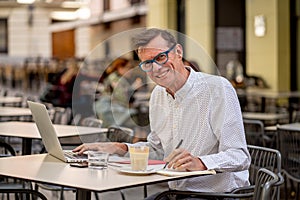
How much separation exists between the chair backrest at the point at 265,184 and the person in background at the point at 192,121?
18 cm

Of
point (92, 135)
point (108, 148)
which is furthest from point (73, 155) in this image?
point (92, 135)

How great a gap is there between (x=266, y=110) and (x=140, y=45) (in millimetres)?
7743

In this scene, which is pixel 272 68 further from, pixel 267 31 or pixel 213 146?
pixel 213 146

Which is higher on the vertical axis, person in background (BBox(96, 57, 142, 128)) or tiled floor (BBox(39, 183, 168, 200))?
person in background (BBox(96, 57, 142, 128))

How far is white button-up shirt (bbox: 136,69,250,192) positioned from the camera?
3.16 metres

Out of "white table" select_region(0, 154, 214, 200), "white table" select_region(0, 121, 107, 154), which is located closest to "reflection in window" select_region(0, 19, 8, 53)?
"white table" select_region(0, 121, 107, 154)

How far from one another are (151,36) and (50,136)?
24.3 inches

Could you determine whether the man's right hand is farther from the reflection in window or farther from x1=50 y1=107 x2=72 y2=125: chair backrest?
the reflection in window

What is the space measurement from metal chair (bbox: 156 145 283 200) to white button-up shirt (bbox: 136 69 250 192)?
9 cm

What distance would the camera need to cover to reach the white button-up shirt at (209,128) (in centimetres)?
316

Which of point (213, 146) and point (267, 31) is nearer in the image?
point (213, 146)

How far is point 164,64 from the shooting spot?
10.3 ft

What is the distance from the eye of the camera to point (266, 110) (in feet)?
35.1

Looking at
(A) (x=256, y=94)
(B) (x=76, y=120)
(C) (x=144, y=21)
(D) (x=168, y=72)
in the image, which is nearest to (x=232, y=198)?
(D) (x=168, y=72)
